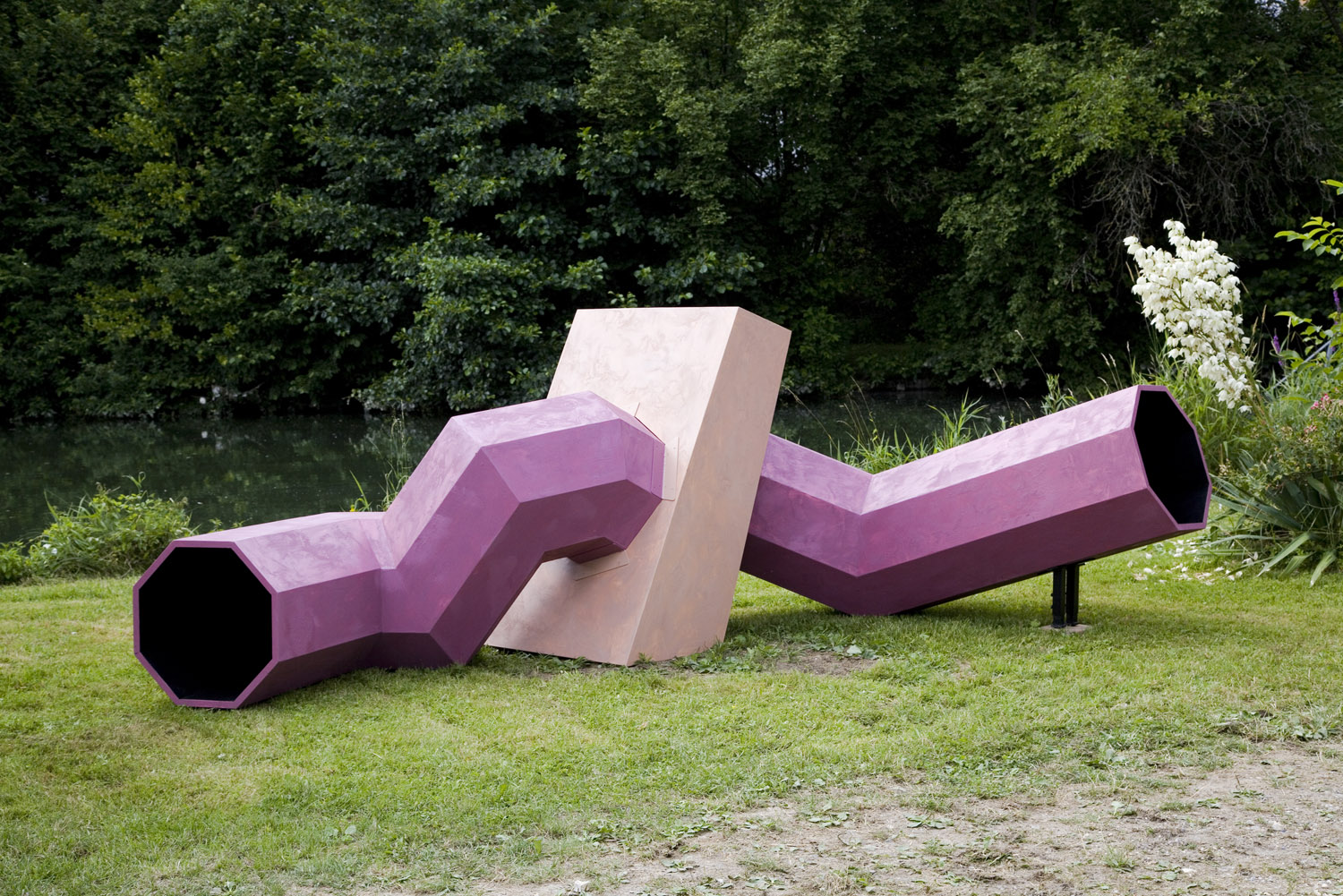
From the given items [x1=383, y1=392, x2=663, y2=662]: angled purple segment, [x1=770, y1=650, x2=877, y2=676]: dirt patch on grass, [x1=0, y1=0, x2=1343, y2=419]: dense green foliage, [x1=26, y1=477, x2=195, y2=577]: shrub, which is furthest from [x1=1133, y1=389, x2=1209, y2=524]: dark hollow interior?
[x1=0, y1=0, x2=1343, y2=419]: dense green foliage

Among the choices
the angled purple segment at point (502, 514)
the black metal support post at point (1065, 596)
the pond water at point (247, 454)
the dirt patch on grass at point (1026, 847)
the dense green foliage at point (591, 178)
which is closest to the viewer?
the dirt patch on grass at point (1026, 847)

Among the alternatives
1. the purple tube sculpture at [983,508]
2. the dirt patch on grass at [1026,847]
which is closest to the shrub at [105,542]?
the purple tube sculpture at [983,508]

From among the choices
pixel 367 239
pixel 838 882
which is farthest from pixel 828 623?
pixel 367 239

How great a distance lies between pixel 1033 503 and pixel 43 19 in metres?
26.8

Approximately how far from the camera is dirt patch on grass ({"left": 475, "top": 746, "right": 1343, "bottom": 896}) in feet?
9.61

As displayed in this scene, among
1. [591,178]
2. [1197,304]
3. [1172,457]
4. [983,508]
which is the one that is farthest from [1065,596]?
[591,178]

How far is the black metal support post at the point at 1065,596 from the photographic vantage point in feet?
18.1

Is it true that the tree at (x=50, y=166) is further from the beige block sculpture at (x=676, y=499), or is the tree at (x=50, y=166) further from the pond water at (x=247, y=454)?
the beige block sculpture at (x=676, y=499)

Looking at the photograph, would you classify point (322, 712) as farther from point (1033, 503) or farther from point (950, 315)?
point (950, 315)

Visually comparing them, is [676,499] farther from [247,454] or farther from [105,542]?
[247,454]

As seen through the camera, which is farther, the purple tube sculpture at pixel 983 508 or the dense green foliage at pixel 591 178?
the dense green foliage at pixel 591 178

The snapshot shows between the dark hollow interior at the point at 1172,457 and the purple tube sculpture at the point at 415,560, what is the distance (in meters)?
2.38

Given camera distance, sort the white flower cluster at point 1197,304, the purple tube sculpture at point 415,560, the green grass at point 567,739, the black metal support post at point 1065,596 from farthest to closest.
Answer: the white flower cluster at point 1197,304, the black metal support post at point 1065,596, the purple tube sculpture at point 415,560, the green grass at point 567,739

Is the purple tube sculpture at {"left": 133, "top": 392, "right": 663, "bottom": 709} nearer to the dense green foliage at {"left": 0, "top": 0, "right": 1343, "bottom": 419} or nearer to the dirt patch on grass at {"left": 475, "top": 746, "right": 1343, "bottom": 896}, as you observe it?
the dirt patch on grass at {"left": 475, "top": 746, "right": 1343, "bottom": 896}
